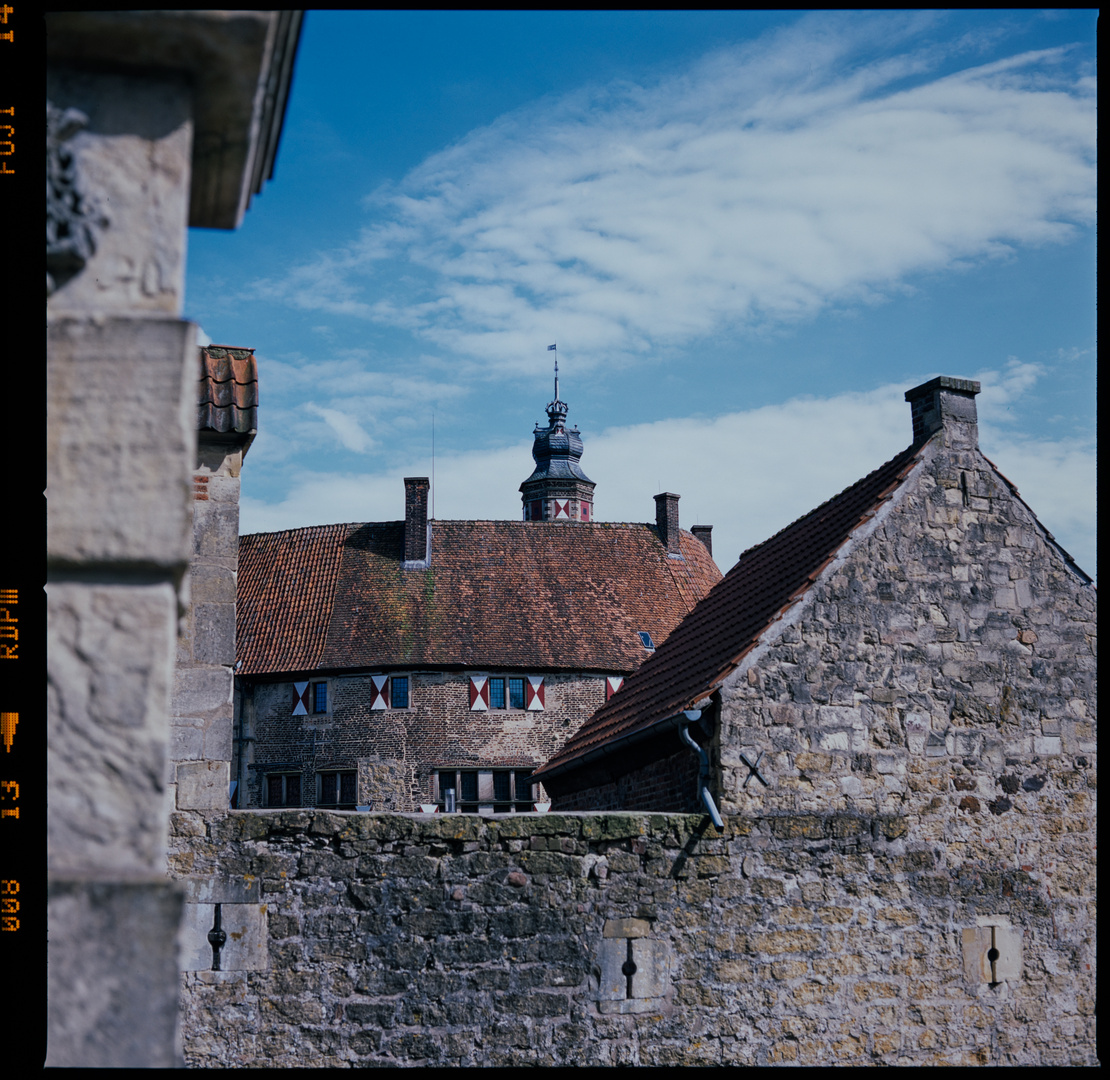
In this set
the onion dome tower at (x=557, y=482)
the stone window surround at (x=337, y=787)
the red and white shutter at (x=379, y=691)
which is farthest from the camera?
the onion dome tower at (x=557, y=482)

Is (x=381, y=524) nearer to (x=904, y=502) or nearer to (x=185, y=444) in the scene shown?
(x=904, y=502)

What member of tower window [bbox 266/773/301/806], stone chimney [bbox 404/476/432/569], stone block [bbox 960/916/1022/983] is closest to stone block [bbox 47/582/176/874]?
stone block [bbox 960/916/1022/983]

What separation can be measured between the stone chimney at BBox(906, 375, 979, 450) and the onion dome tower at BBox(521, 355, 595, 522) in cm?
5416

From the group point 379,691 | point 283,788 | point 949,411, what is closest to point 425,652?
point 379,691

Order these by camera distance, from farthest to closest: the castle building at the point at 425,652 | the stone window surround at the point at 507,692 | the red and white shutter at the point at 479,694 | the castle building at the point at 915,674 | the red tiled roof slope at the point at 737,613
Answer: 1. the stone window surround at the point at 507,692
2. the red and white shutter at the point at 479,694
3. the castle building at the point at 425,652
4. the red tiled roof slope at the point at 737,613
5. the castle building at the point at 915,674

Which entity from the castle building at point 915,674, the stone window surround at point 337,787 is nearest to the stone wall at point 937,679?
the castle building at point 915,674

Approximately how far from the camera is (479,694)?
32250 millimetres

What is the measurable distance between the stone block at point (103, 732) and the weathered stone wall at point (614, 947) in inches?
258

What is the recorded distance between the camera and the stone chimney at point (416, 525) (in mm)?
35062

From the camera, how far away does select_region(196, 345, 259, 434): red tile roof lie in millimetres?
8742

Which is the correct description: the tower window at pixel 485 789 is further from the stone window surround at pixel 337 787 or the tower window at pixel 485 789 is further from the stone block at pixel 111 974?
the stone block at pixel 111 974

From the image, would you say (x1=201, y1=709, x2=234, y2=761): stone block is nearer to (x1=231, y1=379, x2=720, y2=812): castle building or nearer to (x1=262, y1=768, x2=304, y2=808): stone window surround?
(x1=231, y1=379, x2=720, y2=812): castle building

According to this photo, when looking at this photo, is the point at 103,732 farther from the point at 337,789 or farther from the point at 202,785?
the point at 337,789

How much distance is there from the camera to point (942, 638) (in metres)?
9.63
